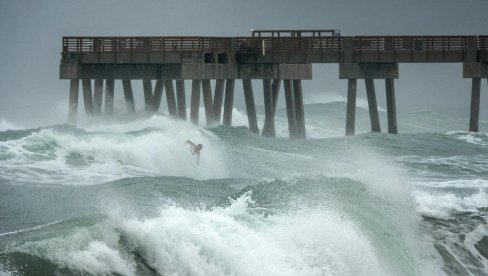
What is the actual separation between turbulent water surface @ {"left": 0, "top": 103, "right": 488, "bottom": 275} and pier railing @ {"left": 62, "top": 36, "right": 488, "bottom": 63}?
7679mm

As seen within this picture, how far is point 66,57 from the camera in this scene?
39719 mm

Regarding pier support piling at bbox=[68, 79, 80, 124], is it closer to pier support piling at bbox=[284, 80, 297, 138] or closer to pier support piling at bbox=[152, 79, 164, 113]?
pier support piling at bbox=[152, 79, 164, 113]

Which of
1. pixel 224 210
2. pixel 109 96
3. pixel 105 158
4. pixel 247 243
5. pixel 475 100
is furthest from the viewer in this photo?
pixel 109 96

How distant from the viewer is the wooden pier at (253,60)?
39.2 m

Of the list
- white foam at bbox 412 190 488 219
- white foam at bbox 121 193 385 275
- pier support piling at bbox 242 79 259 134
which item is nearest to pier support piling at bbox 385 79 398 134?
pier support piling at bbox 242 79 259 134

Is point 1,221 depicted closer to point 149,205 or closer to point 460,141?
point 149,205

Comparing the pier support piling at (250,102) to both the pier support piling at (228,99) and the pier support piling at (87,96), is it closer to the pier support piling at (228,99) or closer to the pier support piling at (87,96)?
the pier support piling at (228,99)

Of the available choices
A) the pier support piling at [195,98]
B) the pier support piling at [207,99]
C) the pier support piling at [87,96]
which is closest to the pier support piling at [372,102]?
the pier support piling at [207,99]

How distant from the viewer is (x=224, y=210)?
14.2m

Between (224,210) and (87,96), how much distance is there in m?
28.5

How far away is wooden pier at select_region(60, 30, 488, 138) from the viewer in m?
39.2

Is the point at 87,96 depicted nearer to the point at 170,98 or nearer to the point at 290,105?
the point at 170,98

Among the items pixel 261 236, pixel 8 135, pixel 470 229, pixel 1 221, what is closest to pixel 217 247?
pixel 261 236

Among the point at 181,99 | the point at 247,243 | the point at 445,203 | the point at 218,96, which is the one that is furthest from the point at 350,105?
the point at 247,243
